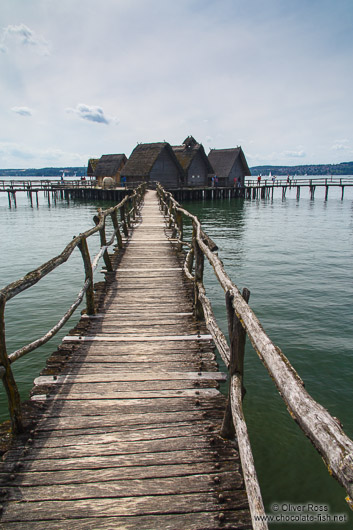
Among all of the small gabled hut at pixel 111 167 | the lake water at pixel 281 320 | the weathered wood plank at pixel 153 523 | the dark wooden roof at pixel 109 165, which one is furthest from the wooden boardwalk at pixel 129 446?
the dark wooden roof at pixel 109 165

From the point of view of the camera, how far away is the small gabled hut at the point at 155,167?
149ft

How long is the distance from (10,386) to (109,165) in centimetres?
A: 5532

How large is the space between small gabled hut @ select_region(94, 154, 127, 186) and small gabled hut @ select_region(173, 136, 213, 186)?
8668 millimetres

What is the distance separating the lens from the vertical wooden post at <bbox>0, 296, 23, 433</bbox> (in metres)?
2.78

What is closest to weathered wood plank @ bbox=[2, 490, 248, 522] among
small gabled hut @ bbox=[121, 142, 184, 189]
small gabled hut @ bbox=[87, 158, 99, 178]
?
small gabled hut @ bbox=[121, 142, 184, 189]

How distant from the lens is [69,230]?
2616 centimetres

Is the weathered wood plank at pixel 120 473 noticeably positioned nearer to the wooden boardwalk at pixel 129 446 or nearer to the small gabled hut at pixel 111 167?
the wooden boardwalk at pixel 129 446

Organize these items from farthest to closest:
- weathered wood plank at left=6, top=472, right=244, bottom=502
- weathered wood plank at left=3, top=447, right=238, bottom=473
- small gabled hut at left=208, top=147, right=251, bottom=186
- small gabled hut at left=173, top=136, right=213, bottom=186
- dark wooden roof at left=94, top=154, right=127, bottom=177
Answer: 1. small gabled hut at left=208, top=147, right=251, bottom=186
2. dark wooden roof at left=94, top=154, right=127, bottom=177
3. small gabled hut at left=173, top=136, right=213, bottom=186
4. weathered wood plank at left=3, top=447, right=238, bottom=473
5. weathered wood plank at left=6, top=472, right=244, bottom=502

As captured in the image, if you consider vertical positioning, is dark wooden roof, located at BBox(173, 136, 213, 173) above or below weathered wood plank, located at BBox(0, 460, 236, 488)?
above

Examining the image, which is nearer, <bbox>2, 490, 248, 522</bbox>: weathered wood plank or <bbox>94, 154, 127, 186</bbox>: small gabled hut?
<bbox>2, 490, 248, 522</bbox>: weathered wood plank

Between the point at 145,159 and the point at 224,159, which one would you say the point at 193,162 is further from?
the point at 224,159

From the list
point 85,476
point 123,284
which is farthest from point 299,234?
point 85,476

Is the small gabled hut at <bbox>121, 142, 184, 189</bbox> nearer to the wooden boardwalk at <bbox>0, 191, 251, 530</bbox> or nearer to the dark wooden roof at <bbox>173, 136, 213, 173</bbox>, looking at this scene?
the dark wooden roof at <bbox>173, 136, 213, 173</bbox>

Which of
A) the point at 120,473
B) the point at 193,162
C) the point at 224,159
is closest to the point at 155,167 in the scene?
the point at 193,162
